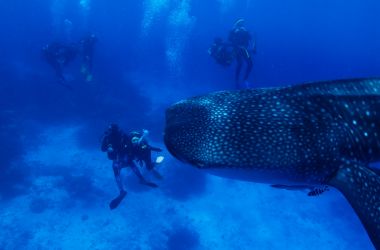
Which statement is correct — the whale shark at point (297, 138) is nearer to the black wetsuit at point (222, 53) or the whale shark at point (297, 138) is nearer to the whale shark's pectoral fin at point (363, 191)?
the whale shark's pectoral fin at point (363, 191)

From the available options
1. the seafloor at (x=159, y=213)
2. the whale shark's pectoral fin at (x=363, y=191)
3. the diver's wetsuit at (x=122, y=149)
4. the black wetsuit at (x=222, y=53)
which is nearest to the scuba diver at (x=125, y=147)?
the diver's wetsuit at (x=122, y=149)

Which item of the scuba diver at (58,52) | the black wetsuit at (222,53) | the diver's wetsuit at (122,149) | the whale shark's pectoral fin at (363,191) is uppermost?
the whale shark's pectoral fin at (363,191)

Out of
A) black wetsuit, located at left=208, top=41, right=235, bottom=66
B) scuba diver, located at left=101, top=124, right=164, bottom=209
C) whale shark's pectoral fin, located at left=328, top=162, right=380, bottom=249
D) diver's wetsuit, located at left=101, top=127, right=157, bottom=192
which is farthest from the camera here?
black wetsuit, located at left=208, top=41, right=235, bottom=66

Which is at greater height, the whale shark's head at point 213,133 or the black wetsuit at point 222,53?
the whale shark's head at point 213,133

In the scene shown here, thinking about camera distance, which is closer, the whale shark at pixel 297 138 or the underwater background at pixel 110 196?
the whale shark at pixel 297 138

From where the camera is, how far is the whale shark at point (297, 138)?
2.49 metres

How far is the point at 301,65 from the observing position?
241 feet

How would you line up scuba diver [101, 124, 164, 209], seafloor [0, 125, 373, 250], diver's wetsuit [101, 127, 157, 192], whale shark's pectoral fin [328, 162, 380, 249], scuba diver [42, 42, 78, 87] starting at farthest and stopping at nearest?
1. scuba diver [42, 42, 78, 87]
2. seafloor [0, 125, 373, 250]
3. diver's wetsuit [101, 127, 157, 192]
4. scuba diver [101, 124, 164, 209]
5. whale shark's pectoral fin [328, 162, 380, 249]


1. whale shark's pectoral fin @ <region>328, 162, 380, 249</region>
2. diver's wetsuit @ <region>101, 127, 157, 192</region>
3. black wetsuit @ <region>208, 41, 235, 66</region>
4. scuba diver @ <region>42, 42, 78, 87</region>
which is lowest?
diver's wetsuit @ <region>101, 127, 157, 192</region>

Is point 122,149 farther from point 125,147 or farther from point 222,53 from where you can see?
point 222,53

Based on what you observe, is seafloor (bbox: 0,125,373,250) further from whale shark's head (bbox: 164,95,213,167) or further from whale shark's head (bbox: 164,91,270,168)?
whale shark's head (bbox: 164,91,270,168)

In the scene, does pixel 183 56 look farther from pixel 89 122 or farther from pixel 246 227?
pixel 246 227

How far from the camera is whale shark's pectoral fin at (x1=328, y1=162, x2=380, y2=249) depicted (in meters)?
2.26

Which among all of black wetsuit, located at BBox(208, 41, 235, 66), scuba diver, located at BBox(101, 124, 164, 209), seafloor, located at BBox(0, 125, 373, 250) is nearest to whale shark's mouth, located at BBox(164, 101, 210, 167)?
scuba diver, located at BBox(101, 124, 164, 209)
